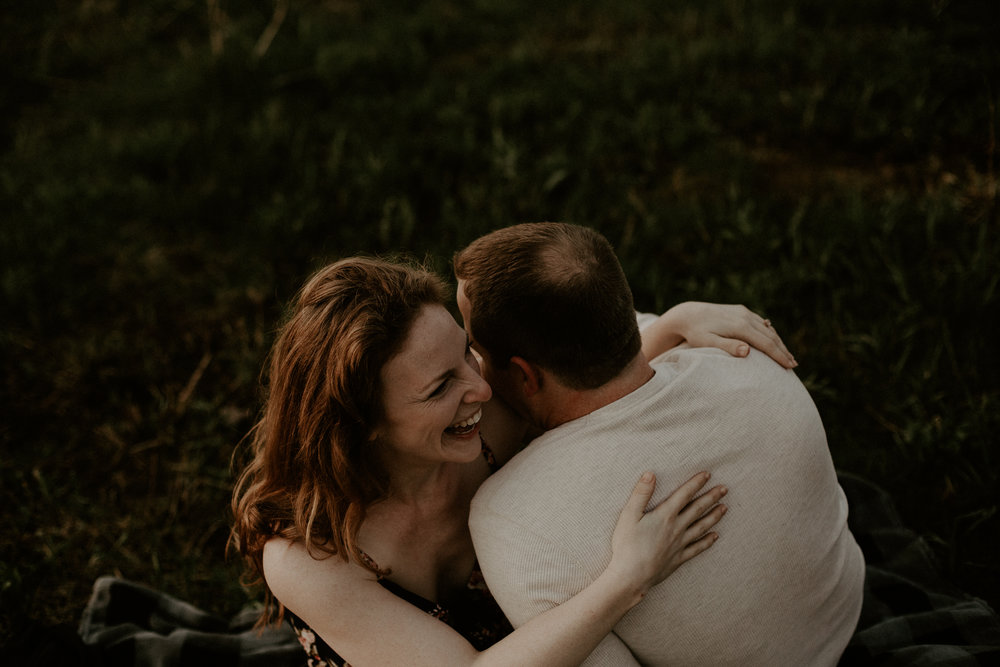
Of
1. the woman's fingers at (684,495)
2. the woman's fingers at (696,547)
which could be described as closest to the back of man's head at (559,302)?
the woman's fingers at (684,495)

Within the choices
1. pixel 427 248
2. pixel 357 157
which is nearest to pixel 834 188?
pixel 427 248

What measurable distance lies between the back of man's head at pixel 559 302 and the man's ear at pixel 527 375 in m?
0.02

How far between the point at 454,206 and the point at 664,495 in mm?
3147

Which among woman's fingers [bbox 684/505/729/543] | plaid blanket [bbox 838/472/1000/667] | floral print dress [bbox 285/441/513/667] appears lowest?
plaid blanket [bbox 838/472/1000/667]

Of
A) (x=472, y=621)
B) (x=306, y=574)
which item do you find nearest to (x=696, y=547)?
(x=472, y=621)

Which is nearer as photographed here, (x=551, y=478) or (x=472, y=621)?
(x=551, y=478)

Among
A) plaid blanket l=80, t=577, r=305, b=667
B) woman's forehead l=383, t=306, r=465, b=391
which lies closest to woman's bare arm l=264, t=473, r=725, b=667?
woman's forehead l=383, t=306, r=465, b=391

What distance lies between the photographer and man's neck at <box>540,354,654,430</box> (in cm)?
210

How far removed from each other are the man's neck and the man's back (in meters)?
0.07

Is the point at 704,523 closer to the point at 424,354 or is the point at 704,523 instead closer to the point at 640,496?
the point at 640,496

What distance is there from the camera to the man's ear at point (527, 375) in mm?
2178

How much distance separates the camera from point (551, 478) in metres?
1.94

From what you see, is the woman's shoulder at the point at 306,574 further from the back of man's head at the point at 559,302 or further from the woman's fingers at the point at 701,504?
the woman's fingers at the point at 701,504

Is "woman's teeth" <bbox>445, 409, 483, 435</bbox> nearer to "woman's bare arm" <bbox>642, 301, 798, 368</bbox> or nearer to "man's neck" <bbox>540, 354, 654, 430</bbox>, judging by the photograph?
"man's neck" <bbox>540, 354, 654, 430</bbox>
